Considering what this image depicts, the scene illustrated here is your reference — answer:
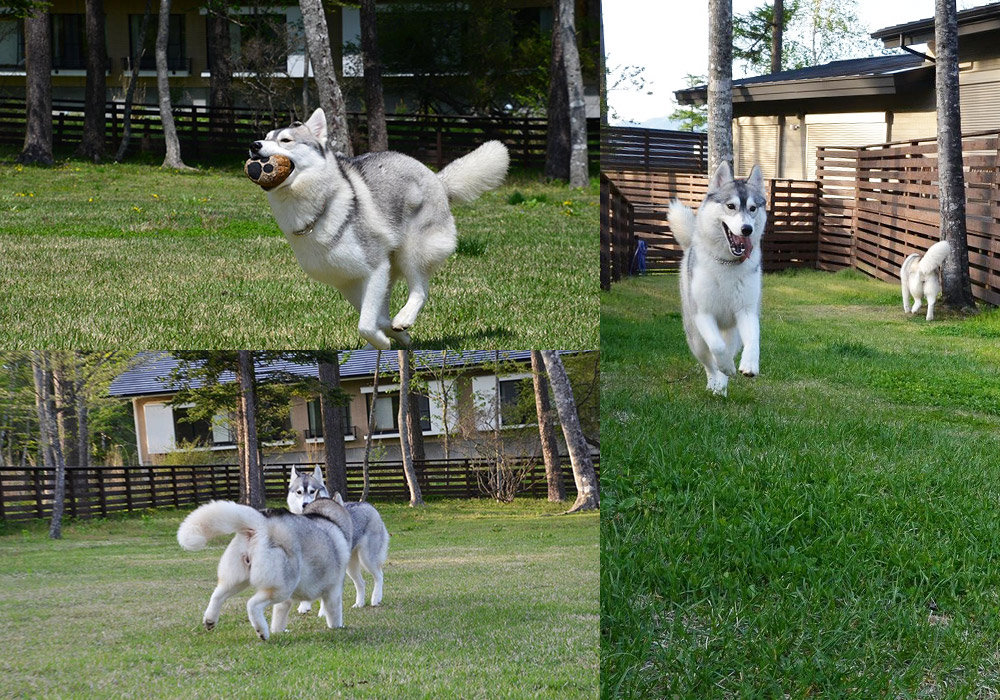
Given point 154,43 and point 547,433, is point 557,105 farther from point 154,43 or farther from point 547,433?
point 154,43

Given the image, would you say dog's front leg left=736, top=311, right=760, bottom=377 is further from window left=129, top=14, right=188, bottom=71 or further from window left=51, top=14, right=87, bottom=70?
window left=51, top=14, right=87, bottom=70

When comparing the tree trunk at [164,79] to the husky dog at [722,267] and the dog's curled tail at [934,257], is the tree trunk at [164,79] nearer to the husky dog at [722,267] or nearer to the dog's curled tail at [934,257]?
the husky dog at [722,267]

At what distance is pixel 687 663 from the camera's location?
8.82 ft

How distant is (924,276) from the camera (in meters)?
2.80

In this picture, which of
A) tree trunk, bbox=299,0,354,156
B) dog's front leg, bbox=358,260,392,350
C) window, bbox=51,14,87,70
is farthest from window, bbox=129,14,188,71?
dog's front leg, bbox=358,260,392,350

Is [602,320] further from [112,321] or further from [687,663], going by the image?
[112,321]

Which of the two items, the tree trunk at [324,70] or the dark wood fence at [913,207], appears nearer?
the tree trunk at [324,70]

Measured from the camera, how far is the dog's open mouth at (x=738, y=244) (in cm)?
252

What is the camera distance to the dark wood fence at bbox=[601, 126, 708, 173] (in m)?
2.59

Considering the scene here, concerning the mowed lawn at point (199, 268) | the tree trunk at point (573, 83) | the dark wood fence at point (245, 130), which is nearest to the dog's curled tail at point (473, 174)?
the dark wood fence at point (245, 130)

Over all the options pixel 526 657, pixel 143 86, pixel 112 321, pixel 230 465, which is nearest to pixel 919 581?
pixel 526 657

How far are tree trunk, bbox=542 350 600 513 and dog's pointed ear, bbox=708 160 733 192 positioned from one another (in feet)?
2.01

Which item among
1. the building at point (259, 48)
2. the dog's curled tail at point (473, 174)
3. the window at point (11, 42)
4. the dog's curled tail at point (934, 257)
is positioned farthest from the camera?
the dog's curled tail at point (934, 257)

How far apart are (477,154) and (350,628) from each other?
1322mm
